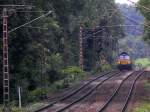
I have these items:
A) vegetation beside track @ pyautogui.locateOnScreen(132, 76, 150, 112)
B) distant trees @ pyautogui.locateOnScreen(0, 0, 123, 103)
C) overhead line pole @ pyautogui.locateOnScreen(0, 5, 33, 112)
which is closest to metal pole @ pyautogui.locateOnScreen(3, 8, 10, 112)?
overhead line pole @ pyautogui.locateOnScreen(0, 5, 33, 112)

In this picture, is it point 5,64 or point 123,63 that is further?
point 123,63

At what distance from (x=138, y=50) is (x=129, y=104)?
153 metres

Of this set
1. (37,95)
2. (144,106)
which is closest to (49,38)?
(37,95)

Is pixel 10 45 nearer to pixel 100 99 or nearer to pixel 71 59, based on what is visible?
pixel 100 99

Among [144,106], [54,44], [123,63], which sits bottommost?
[144,106]

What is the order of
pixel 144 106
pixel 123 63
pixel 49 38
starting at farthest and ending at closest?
pixel 123 63, pixel 49 38, pixel 144 106

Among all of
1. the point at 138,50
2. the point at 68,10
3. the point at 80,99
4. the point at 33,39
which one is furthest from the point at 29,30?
the point at 138,50

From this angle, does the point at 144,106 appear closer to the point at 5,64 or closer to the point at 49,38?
the point at 5,64

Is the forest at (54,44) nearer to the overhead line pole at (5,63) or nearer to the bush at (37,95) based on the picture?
the bush at (37,95)

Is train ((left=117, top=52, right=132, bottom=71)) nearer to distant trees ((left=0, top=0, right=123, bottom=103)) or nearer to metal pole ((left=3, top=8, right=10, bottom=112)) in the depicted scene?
distant trees ((left=0, top=0, right=123, bottom=103))

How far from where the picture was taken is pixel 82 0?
83.9 m

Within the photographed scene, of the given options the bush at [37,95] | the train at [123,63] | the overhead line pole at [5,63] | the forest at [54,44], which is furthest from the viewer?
the train at [123,63]

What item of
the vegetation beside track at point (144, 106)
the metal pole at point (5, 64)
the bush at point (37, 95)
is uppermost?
the metal pole at point (5, 64)

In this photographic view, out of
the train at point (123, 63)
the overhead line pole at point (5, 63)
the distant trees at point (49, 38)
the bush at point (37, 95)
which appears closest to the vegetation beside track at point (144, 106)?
the overhead line pole at point (5, 63)
